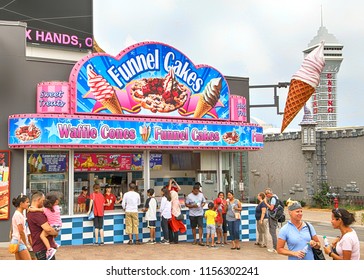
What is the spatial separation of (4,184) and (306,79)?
323 inches

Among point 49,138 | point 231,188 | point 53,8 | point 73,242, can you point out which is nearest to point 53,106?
point 49,138

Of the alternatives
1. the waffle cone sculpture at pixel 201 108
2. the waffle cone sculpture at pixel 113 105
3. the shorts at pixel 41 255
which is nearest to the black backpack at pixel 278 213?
the waffle cone sculpture at pixel 201 108

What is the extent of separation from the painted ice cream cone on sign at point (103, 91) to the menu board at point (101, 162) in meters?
1.43

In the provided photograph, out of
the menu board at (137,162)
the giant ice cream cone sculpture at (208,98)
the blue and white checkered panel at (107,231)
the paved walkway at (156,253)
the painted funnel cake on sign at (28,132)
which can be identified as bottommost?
the paved walkway at (156,253)

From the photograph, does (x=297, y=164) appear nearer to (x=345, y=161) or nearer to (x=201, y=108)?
(x=345, y=161)

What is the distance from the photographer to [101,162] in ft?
42.3

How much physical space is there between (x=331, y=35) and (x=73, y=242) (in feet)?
268

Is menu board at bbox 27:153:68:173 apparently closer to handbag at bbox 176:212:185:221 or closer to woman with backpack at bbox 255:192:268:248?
handbag at bbox 176:212:185:221

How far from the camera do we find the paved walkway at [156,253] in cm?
1032

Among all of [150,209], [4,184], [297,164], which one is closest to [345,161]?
[297,164]

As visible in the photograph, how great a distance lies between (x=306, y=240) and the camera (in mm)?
5320

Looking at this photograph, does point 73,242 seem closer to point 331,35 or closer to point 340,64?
point 340,64

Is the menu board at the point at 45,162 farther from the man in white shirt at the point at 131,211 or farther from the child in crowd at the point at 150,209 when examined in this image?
the child in crowd at the point at 150,209

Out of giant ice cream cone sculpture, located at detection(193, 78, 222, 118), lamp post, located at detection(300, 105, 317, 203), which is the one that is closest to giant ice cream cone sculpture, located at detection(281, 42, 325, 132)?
giant ice cream cone sculpture, located at detection(193, 78, 222, 118)
